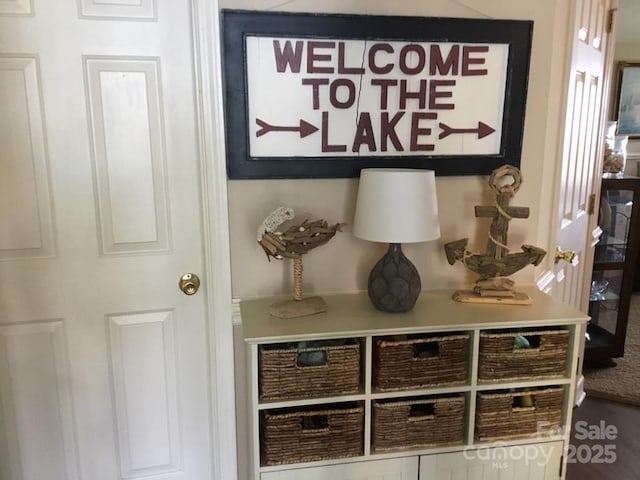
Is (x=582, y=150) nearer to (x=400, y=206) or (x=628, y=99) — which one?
(x=400, y=206)

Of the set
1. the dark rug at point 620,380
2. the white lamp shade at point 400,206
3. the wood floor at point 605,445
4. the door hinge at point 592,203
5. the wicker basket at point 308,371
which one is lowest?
the wood floor at point 605,445

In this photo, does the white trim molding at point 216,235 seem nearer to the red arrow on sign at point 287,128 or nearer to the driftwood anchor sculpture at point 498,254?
the red arrow on sign at point 287,128

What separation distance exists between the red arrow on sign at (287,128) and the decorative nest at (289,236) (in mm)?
244

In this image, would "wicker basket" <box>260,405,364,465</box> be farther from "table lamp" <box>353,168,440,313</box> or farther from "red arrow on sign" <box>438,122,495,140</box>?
"red arrow on sign" <box>438,122,495,140</box>

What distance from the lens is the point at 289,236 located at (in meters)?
1.57

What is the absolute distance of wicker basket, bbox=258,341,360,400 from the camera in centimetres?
147

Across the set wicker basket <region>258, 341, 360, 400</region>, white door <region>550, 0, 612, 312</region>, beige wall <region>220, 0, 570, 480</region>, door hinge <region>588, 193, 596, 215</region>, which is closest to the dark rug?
white door <region>550, 0, 612, 312</region>

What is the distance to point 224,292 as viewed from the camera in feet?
5.61

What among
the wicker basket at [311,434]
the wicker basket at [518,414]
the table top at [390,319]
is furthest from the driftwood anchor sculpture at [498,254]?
the wicker basket at [311,434]

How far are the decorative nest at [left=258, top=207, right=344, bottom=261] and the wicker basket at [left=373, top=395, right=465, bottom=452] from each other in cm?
51

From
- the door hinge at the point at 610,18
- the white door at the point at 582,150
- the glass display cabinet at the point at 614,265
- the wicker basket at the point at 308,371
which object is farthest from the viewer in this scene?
the glass display cabinet at the point at 614,265

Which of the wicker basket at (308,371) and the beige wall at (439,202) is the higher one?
the beige wall at (439,202)

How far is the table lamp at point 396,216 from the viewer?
1.48 m

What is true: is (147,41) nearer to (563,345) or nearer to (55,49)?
(55,49)
